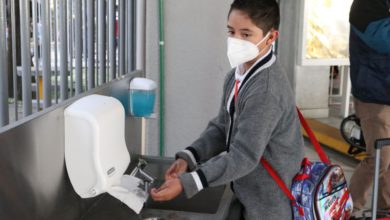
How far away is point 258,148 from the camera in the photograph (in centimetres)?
138

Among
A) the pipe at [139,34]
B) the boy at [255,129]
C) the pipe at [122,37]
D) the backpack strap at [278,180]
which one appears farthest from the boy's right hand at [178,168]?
the pipe at [139,34]

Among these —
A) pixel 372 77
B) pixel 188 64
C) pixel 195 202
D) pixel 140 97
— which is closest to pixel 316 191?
pixel 195 202

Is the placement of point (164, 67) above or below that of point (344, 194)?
above

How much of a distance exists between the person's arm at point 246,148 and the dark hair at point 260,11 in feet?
0.79

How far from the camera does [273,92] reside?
1421mm

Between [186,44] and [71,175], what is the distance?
163 centimetres

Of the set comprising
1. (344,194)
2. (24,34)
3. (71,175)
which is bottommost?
(344,194)

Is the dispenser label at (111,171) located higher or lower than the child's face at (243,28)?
lower

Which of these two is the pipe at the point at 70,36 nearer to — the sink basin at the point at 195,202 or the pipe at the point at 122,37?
the pipe at the point at 122,37

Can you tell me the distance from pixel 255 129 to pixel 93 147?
1.52 feet

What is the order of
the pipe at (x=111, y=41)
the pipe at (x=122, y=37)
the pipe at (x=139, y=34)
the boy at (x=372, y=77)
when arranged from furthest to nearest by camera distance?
the boy at (x=372, y=77) → the pipe at (x=139, y=34) → the pipe at (x=122, y=37) → the pipe at (x=111, y=41)

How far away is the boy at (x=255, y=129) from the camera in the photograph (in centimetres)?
139

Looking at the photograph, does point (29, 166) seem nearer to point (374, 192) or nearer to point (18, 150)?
point (18, 150)

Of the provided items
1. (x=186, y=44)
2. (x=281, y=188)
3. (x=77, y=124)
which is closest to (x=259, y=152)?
(x=281, y=188)
